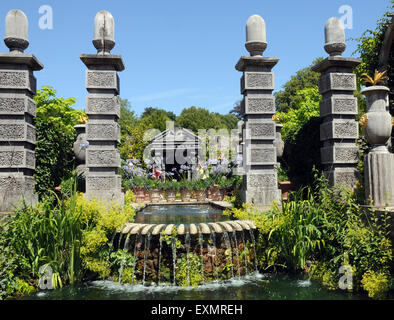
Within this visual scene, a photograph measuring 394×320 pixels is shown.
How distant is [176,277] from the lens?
6.81 meters

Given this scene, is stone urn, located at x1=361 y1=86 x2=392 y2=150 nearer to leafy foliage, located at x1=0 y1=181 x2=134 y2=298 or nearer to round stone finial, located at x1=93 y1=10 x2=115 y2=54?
leafy foliage, located at x1=0 y1=181 x2=134 y2=298

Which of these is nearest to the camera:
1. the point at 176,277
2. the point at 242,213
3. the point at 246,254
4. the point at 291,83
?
the point at 176,277

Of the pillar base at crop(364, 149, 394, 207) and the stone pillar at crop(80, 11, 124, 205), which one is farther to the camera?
the stone pillar at crop(80, 11, 124, 205)

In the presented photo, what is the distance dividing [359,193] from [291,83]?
38.8m

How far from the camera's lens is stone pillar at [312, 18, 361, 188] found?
8992mm

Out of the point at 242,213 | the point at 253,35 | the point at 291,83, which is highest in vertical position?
the point at 291,83

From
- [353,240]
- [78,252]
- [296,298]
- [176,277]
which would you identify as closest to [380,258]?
[353,240]

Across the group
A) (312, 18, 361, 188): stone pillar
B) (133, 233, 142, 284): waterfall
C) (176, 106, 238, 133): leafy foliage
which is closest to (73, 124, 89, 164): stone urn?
(133, 233, 142, 284): waterfall

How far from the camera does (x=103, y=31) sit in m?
8.85

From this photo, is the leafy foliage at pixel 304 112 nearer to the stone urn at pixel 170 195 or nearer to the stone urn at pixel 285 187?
the stone urn at pixel 170 195

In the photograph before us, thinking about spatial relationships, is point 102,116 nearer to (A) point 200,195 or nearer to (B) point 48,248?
(B) point 48,248

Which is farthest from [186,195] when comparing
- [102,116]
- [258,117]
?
[102,116]

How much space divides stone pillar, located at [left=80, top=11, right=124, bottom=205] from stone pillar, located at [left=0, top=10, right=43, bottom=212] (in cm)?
142

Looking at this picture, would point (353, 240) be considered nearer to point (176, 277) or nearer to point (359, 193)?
point (359, 193)
